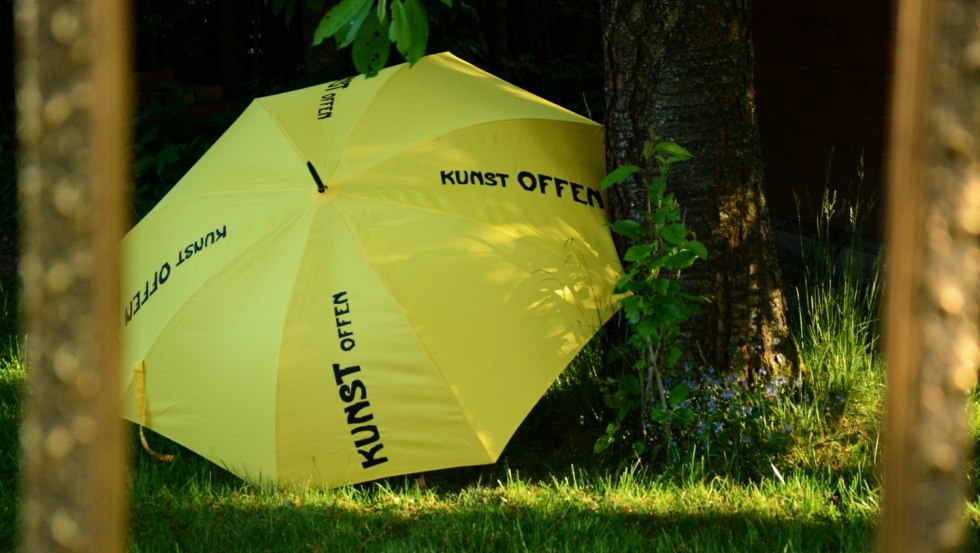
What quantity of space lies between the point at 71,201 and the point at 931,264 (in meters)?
0.42

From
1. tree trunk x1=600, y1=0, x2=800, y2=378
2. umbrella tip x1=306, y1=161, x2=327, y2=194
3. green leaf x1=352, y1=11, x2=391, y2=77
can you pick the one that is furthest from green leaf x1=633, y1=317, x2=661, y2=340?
green leaf x1=352, y1=11, x2=391, y2=77

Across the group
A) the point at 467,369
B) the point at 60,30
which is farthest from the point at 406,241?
the point at 60,30

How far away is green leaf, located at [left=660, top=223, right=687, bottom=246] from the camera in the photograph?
11.0 feet

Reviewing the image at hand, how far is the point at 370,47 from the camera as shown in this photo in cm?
247

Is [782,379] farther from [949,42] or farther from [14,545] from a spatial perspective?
[949,42]

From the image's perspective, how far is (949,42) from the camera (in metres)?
0.53

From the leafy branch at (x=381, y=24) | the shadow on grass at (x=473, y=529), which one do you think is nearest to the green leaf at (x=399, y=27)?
the leafy branch at (x=381, y=24)

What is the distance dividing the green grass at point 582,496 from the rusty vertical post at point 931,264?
248 centimetres

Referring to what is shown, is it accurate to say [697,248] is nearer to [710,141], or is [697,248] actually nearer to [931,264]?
[710,141]

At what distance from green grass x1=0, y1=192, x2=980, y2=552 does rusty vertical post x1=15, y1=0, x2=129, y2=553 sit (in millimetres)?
2571

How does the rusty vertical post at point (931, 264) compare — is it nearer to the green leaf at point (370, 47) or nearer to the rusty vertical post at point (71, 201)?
the rusty vertical post at point (71, 201)

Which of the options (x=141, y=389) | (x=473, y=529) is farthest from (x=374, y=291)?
(x=141, y=389)

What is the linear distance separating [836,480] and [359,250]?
162 centimetres

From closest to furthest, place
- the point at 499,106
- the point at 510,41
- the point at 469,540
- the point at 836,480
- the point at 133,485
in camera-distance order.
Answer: the point at 469,540 < the point at 836,480 < the point at 133,485 < the point at 499,106 < the point at 510,41
